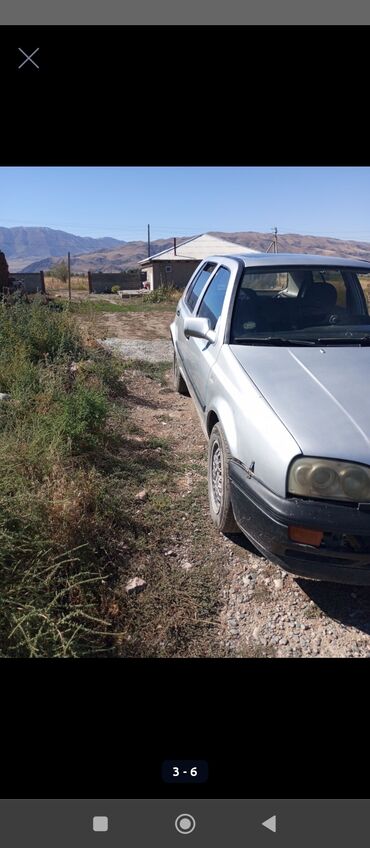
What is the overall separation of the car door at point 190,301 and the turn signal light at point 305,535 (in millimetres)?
2640

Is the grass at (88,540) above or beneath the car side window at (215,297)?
beneath

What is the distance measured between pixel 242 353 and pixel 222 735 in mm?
1966

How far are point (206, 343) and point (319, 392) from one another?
131cm

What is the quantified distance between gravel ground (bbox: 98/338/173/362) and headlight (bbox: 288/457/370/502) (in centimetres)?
617

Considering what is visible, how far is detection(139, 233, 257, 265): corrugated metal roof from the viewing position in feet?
102

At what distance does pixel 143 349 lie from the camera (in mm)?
8977

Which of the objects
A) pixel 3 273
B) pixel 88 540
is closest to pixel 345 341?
pixel 88 540

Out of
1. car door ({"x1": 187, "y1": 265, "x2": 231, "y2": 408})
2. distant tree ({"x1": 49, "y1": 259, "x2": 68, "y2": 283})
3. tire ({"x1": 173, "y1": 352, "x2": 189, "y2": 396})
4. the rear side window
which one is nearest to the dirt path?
car door ({"x1": 187, "y1": 265, "x2": 231, "y2": 408})

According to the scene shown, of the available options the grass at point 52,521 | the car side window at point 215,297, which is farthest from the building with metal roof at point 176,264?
the grass at point 52,521

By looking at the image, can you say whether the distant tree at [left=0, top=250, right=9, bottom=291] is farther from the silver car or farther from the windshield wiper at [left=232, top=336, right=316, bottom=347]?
the windshield wiper at [left=232, top=336, right=316, bottom=347]

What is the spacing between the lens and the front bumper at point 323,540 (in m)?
1.91

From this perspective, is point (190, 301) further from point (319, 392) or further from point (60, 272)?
point (60, 272)

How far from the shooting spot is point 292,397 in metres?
2.32

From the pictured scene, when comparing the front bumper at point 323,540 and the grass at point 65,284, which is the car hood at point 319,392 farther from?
the grass at point 65,284
